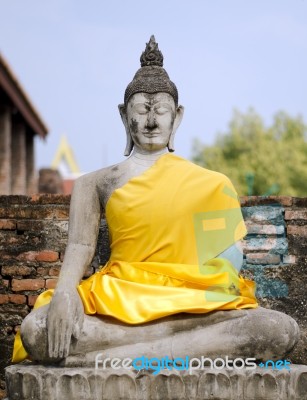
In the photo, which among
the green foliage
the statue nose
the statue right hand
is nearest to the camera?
the statue right hand

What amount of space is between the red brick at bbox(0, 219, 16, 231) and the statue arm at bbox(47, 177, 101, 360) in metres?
1.21

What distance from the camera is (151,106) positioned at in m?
3.80

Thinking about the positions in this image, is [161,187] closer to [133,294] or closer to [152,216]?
[152,216]

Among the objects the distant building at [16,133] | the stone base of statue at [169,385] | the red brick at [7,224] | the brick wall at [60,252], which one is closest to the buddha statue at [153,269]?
the stone base of statue at [169,385]

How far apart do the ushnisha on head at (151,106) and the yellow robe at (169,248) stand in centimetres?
14

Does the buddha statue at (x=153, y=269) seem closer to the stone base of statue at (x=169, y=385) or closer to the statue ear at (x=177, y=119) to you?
the statue ear at (x=177, y=119)

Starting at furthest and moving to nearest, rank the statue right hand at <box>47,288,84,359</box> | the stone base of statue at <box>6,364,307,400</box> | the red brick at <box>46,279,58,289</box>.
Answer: the red brick at <box>46,279,58,289</box>, the statue right hand at <box>47,288,84,359</box>, the stone base of statue at <box>6,364,307,400</box>

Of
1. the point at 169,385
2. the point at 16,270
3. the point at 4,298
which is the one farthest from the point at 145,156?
the point at 4,298

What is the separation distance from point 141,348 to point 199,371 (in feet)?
0.93

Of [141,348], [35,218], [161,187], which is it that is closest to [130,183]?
[161,187]

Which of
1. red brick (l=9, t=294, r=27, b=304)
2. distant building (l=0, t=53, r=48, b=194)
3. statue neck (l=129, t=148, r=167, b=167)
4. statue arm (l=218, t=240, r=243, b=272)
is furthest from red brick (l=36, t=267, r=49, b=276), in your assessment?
distant building (l=0, t=53, r=48, b=194)

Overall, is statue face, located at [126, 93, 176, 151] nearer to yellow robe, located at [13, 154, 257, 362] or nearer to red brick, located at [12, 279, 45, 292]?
yellow robe, located at [13, 154, 257, 362]

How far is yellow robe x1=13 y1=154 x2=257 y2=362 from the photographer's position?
329 cm

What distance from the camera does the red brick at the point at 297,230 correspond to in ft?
15.6
